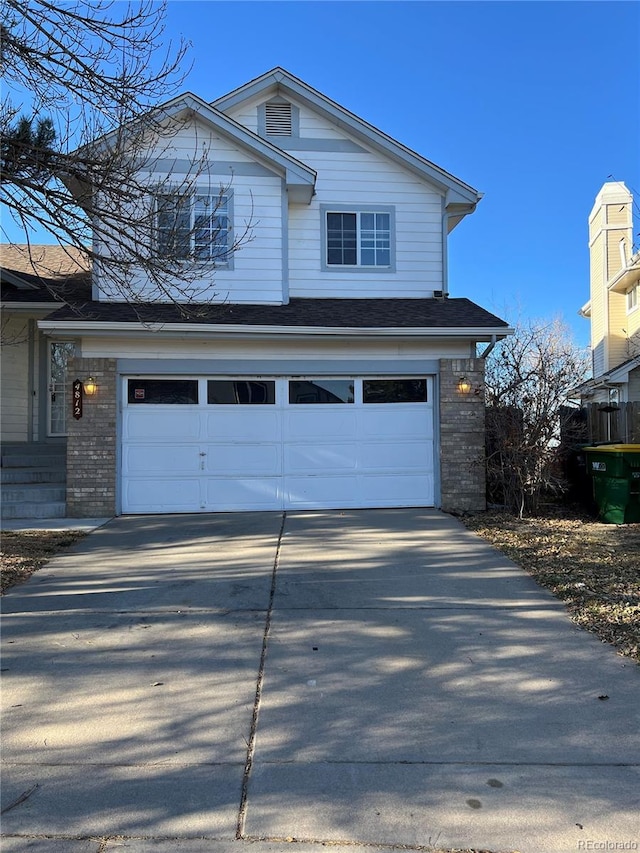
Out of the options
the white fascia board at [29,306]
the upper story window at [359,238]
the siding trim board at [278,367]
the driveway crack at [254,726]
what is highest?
the upper story window at [359,238]

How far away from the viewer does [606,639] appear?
4.80m

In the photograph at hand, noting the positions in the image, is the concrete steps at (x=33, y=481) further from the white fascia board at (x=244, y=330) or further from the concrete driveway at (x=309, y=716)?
the concrete driveway at (x=309, y=716)

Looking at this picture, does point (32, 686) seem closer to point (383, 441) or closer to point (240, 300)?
point (383, 441)

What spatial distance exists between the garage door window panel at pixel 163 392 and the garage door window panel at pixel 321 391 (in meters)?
1.67

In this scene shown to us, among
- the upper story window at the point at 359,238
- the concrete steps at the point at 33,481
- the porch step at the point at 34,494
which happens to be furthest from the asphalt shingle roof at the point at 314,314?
the concrete steps at the point at 33,481

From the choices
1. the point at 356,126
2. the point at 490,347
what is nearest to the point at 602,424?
the point at 490,347

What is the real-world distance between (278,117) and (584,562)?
10367 millimetres

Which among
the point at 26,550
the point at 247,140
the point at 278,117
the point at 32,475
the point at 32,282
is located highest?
the point at 278,117

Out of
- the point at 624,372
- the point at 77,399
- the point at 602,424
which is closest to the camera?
the point at 77,399

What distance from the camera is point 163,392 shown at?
10281 millimetres

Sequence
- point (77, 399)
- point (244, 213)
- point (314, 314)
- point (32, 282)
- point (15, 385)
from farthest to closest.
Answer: point (32, 282)
point (15, 385)
point (244, 213)
point (314, 314)
point (77, 399)

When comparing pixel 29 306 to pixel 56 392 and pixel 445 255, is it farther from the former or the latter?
pixel 445 255

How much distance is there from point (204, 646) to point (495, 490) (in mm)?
7448

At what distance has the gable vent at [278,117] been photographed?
12.5 meters
